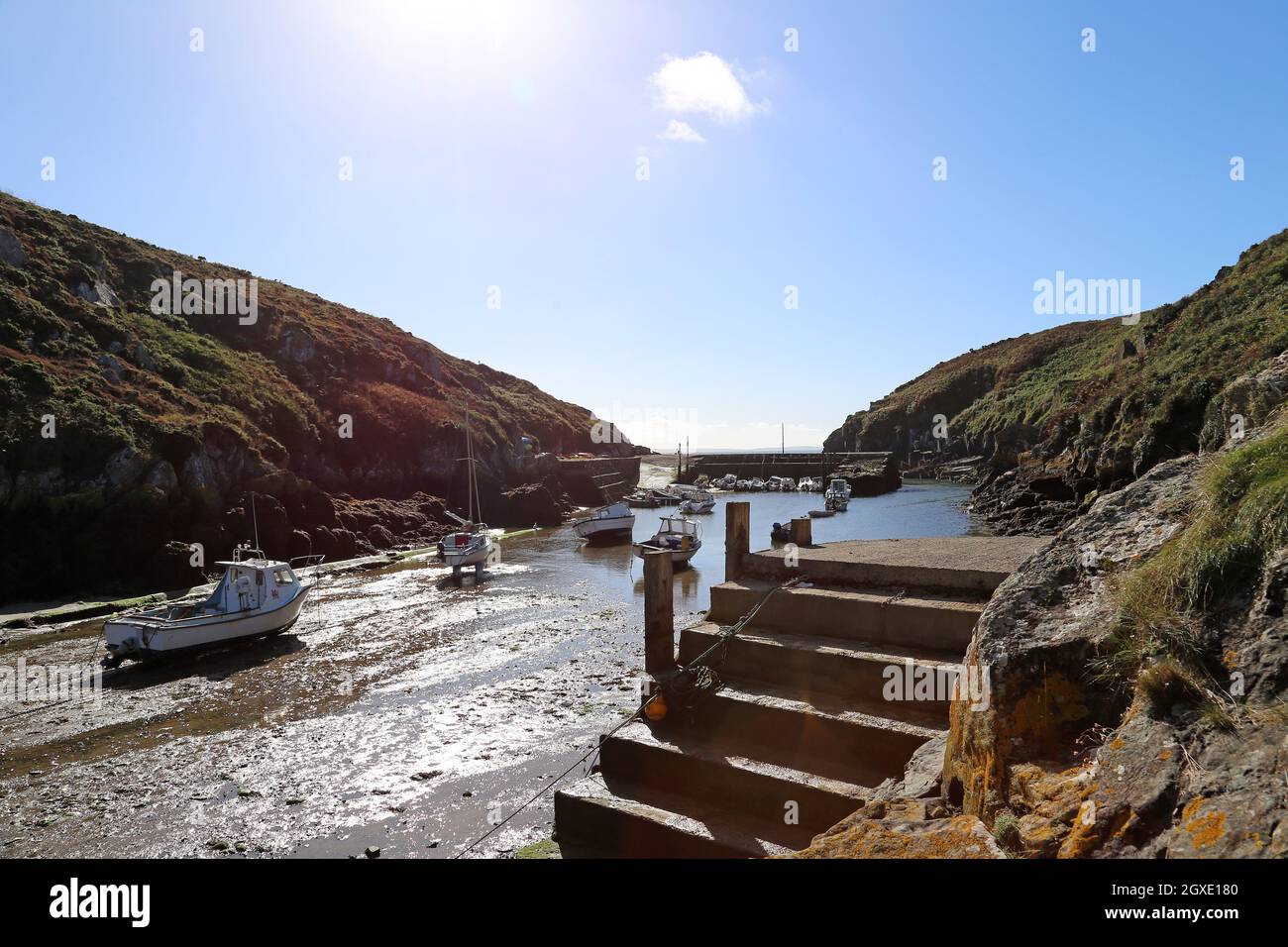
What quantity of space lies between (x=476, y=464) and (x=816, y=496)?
1667 inches

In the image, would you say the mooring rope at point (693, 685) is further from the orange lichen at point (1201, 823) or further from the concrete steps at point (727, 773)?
the orange lichen at point (1201, 823)

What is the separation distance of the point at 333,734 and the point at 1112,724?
13751 millimetres

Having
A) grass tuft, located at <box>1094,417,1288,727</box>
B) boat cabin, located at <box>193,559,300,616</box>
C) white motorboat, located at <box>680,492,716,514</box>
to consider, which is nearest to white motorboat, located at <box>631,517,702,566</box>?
boat cabin, located at <box>193,559,300,616</box>

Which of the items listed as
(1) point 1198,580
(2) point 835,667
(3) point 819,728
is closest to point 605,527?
(2) point 835,667

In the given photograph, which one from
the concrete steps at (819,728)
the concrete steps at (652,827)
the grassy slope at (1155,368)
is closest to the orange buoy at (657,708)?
the concrete steps at (819,728)

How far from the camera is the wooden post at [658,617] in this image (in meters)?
10.6

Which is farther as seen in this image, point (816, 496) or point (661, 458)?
point (661, 458)

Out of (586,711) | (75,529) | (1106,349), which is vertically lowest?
(586,711)

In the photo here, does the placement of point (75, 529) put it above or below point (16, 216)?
below

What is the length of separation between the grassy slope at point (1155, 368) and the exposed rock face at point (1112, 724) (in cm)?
643
